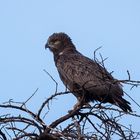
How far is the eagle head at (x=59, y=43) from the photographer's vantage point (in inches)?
472

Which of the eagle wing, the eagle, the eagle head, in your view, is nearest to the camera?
the eagle

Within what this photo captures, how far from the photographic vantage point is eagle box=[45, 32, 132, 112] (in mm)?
9430

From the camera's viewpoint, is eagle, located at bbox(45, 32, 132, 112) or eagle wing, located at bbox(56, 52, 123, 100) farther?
eagle wing, located at bbox(56, 52, 123, 100)

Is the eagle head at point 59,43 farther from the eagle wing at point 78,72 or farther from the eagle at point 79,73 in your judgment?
the eagle wing at point 78,72

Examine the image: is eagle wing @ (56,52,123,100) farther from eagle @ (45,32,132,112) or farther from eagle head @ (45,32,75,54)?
eagle head @ (45,32,75,54)

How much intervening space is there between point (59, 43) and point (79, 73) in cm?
177

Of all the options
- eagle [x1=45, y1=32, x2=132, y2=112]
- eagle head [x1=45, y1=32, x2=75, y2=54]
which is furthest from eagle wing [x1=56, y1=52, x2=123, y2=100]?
eagle head [x1=45, y1=32, x2=75, y2=54]

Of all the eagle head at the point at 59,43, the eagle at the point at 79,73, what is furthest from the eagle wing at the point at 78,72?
the eagle head at the point at 59,43

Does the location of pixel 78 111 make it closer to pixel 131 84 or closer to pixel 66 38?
pixel 131 84

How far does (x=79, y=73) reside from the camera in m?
10.5

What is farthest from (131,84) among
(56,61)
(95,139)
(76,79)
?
(56,61)

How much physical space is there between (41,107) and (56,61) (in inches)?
186

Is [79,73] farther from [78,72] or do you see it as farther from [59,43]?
[59,43]

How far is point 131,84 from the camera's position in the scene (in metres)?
6.23
